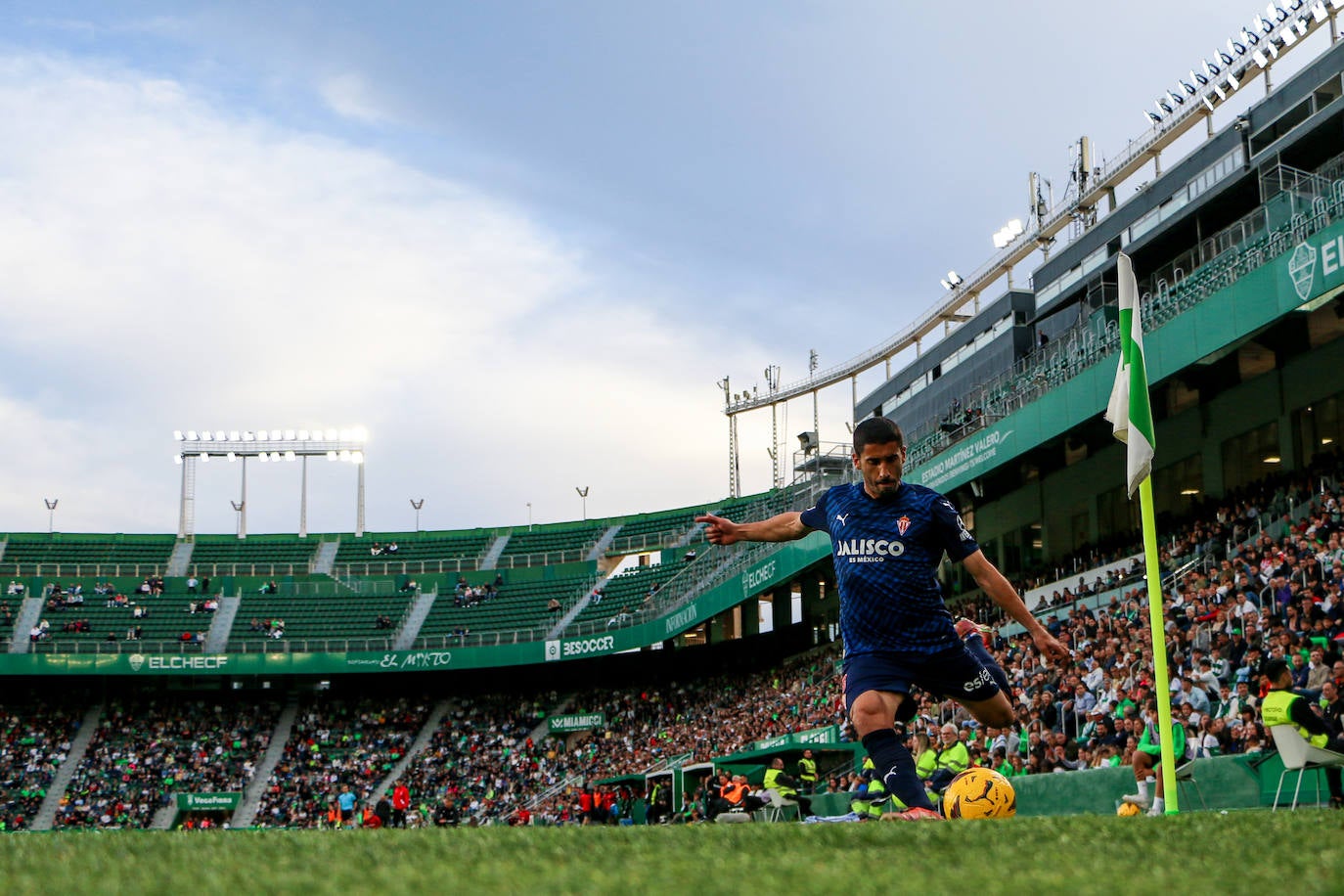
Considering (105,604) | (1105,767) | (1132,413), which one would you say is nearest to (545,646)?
(105,604)

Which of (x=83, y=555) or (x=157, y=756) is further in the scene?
(x=83, y=555)

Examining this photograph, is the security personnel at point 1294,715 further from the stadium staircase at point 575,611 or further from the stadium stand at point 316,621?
the stadium stand at point 316,621

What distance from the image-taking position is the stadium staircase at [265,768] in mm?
48750

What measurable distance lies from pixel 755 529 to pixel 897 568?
3.32ft

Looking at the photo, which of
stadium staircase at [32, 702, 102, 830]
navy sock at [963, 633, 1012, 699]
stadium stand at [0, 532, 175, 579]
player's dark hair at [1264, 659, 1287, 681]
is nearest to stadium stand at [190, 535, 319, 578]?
stadium stand at [0, 532, 175, 579]

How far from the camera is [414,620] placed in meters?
58.2

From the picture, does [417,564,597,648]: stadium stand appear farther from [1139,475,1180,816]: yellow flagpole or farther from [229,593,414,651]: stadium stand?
[1139,475,1180,816]: yellow flagpole

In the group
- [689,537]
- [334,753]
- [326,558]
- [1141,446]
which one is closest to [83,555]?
[326,558]

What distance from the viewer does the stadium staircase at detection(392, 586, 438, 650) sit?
55.9 m

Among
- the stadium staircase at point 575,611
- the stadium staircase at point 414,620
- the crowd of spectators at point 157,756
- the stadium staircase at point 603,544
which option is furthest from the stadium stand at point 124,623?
the stadium staircase at point 603,544

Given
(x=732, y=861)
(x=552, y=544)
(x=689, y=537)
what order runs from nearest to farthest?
(x=732, y=861) < (x=689, y=537) < (x=552, y=544)

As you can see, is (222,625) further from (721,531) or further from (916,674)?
(916,674)

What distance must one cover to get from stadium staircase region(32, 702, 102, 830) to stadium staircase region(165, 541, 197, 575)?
895 cm

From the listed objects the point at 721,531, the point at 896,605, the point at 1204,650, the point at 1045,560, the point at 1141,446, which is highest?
the point at 1045,560
